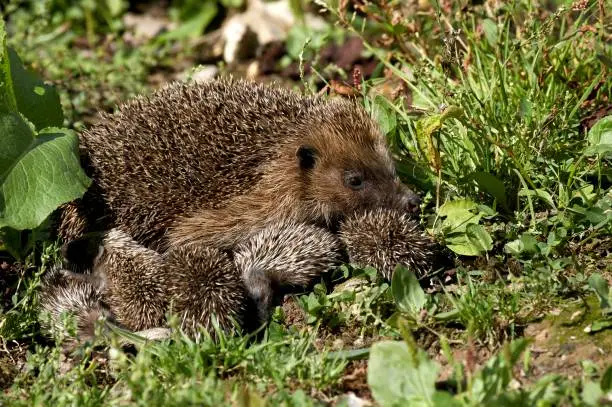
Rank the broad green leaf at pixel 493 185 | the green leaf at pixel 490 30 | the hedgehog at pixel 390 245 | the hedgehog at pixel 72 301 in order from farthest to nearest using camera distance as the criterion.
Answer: the green leaf at pixel 490 30 → the broad green leaf at pixel 493 185 → the hedgehog at pixel 390 245 → the hedgehog at pixel 72 301

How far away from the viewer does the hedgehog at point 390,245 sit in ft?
17.4

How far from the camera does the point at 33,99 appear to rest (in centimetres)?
609

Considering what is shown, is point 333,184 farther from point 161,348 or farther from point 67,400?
point 67,400

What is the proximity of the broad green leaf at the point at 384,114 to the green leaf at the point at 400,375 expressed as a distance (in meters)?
2.49

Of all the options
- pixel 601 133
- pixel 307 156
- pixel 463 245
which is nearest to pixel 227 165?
pixel 307 156

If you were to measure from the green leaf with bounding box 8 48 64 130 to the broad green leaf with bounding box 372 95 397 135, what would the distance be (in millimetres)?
2273

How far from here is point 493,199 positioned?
570cm

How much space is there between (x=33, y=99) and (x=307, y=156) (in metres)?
1.96

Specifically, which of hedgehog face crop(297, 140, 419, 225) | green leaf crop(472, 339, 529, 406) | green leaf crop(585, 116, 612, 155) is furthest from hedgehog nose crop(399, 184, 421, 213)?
green leaf crop(472, 339, 529, 406)

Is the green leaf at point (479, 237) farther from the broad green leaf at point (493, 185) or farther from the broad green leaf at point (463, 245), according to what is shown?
the broad green leaf at point (493, 185)

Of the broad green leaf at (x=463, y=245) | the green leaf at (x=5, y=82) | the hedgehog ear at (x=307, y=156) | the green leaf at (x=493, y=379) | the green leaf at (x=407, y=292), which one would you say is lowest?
the broad green leaf at (x=463, y=245)

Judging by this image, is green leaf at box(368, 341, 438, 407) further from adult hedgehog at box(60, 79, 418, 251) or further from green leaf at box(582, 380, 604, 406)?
adult hedgehog at box(60, 79, 418, 251)

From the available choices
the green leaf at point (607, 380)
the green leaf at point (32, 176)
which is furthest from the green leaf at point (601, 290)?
the green leaf at point (32, 176)

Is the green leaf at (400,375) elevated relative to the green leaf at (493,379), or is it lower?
lower
